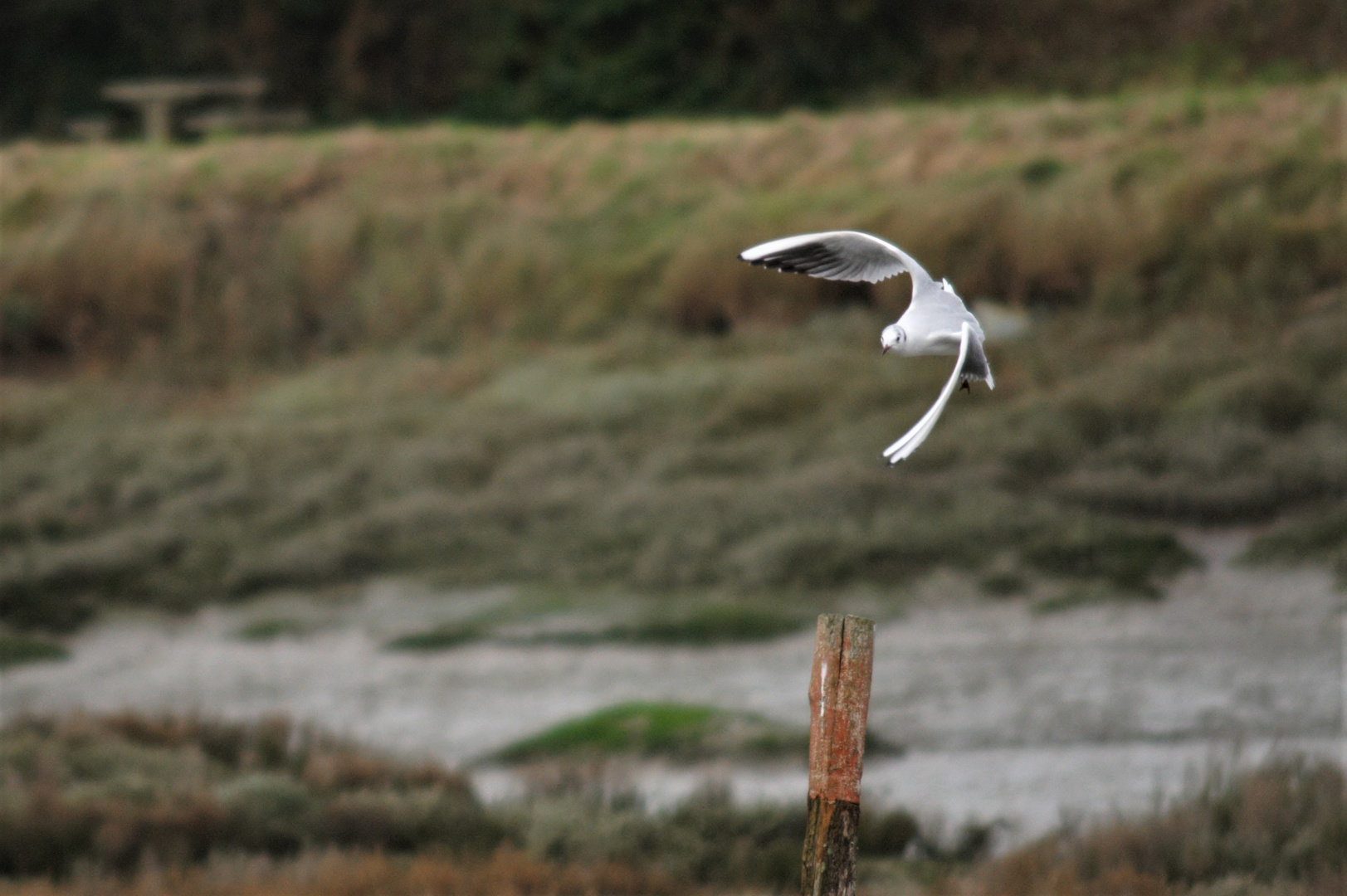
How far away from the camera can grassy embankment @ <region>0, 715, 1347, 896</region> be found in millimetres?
5609

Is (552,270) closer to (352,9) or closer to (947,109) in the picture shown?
(947,109)

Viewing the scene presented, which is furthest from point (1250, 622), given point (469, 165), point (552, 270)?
point (469, 165)

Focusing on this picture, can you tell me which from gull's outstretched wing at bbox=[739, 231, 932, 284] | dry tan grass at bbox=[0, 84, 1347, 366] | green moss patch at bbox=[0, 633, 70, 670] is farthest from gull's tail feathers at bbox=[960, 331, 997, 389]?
dry tan grass at bbox=[0, 84, 1347, 366]

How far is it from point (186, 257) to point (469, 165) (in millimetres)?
3591

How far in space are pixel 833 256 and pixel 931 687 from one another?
7960mm

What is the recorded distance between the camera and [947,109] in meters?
20.4

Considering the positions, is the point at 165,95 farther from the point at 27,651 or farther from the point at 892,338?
the point at 892,338

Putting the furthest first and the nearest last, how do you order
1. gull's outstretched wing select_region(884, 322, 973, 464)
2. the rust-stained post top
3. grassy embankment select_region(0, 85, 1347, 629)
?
grassy embankment select_region(0, 85, 1347, 629) → the rust-stained post top → gull's outstretched wing select_region(884, 322, 973, 464)

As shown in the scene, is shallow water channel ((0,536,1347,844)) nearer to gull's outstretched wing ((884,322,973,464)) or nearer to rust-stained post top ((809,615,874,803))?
rust-stained post top ((809,615,874,803))

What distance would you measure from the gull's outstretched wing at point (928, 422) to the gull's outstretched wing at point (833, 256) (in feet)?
1.09

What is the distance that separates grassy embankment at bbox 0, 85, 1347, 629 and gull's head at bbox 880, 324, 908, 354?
9.99m

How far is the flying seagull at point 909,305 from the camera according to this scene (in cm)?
200

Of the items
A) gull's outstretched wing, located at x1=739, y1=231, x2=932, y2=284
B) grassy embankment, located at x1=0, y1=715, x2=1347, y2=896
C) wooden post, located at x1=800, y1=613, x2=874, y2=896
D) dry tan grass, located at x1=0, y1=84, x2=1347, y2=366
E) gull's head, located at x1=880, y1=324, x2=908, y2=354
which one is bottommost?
grassy embankment, located at x1=0, y1=715, x2=1347, y2=896

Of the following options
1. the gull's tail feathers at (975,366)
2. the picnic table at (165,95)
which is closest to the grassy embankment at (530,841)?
the gull's tail feathers at (975,366)
